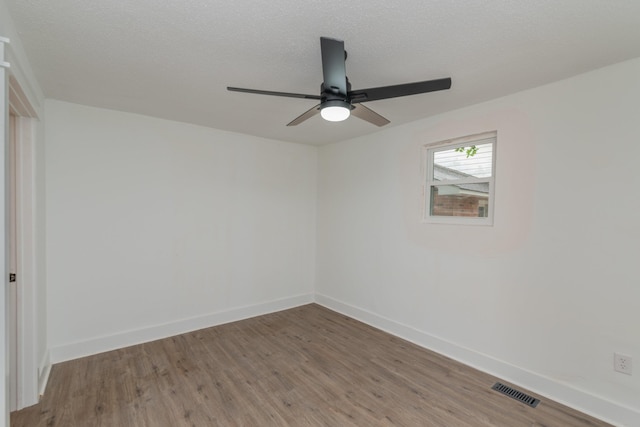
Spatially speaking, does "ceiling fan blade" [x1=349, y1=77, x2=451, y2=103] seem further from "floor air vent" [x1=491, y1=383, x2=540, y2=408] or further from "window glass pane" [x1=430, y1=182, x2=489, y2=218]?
"floor air vent" [x1=491, y1=383, x2=540, y2=408]

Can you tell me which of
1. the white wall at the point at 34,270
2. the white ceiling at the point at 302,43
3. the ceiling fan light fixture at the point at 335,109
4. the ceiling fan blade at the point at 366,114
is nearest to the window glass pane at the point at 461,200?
the white ceiling at the point at 302,43

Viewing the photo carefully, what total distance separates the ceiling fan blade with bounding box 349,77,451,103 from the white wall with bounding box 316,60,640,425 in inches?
47.6

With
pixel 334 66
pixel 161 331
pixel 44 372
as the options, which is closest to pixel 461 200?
pixel 334 66

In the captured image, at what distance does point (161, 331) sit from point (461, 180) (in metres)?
3.56

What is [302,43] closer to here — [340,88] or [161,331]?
[340,88]

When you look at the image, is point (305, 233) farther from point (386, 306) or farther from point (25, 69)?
point (25, 69)

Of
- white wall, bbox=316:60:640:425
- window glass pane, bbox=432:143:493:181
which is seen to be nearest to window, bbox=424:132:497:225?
window glass pane, bbox=432:143:493:181

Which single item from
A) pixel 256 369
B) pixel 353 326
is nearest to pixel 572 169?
pixel 353 326

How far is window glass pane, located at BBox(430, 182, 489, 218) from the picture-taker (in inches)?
112

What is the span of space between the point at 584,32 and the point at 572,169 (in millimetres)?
980

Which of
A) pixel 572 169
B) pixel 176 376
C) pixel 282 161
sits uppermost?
pixel 282 161

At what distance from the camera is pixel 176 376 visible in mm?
2594

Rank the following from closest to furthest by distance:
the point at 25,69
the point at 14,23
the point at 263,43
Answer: the point at 14,23 → the point at 263,43 → the point at 25,69

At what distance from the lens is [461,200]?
119 inches
